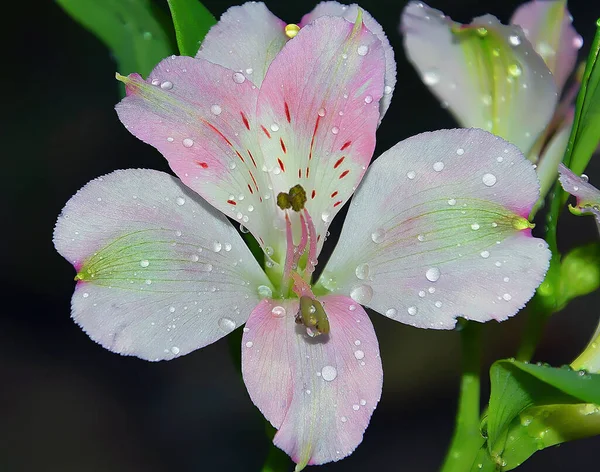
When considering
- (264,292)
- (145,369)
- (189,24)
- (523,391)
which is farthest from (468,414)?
(145,369)

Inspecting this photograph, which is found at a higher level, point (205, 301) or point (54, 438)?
point (205, 301)

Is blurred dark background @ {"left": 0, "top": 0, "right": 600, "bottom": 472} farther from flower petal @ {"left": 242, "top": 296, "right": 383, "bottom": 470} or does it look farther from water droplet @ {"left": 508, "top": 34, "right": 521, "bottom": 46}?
flower petal @ {"left": 242, "top": 296, "right": 383, "bottom": 470}

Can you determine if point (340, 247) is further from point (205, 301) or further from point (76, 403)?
point (76, 403)

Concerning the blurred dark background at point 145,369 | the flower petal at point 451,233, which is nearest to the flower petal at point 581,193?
the flower petal at point 451,233

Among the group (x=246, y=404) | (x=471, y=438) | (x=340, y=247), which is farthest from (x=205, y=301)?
(x=246, y=404)

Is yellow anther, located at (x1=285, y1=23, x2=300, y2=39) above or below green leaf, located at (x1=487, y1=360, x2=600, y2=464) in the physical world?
above

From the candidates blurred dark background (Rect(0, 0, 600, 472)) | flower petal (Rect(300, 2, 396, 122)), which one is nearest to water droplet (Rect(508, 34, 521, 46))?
flower petal (Rect(300, 2, 396, 122))
